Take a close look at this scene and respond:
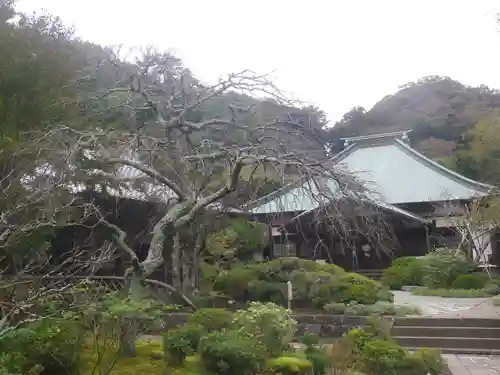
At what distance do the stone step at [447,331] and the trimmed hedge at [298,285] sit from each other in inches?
58.4

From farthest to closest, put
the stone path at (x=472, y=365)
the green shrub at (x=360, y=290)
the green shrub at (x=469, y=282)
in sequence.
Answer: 1. the green shrub at (x=469, y=282)
2. the green shrub at (x=360, y=290)
3. the stone path at (x=472, y=365)

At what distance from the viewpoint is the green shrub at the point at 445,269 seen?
58.2 ft

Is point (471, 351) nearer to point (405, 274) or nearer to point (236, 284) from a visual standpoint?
point (236, 284)

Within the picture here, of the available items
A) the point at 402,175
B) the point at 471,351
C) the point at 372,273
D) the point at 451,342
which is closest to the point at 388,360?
the point at 471,351

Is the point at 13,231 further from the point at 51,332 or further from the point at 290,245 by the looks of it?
the point at 290,245

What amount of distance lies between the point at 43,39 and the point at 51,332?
20.0 feet

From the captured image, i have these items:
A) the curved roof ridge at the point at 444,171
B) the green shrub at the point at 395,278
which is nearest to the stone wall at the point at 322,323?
the green shrub at the point at 395,278

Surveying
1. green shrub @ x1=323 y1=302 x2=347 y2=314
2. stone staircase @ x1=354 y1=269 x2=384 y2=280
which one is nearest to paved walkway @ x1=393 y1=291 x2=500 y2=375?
green shrub @ x1=323 y1=302 x2=347 y2=314

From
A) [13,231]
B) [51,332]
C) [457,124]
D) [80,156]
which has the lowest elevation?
[51,332]

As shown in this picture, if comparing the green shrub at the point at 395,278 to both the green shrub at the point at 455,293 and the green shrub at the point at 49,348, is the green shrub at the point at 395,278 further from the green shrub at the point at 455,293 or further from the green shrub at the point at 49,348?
the green shrub at the point at 49,348

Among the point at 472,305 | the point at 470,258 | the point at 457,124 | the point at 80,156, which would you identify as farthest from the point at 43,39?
the point at 457,124

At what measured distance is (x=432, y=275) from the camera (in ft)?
59.3

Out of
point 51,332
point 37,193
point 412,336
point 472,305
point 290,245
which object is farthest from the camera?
point 290,245

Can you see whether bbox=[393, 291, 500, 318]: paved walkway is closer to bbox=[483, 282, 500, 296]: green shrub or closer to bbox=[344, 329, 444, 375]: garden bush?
bbox=[483, 282, 500, 296]: green shrub
